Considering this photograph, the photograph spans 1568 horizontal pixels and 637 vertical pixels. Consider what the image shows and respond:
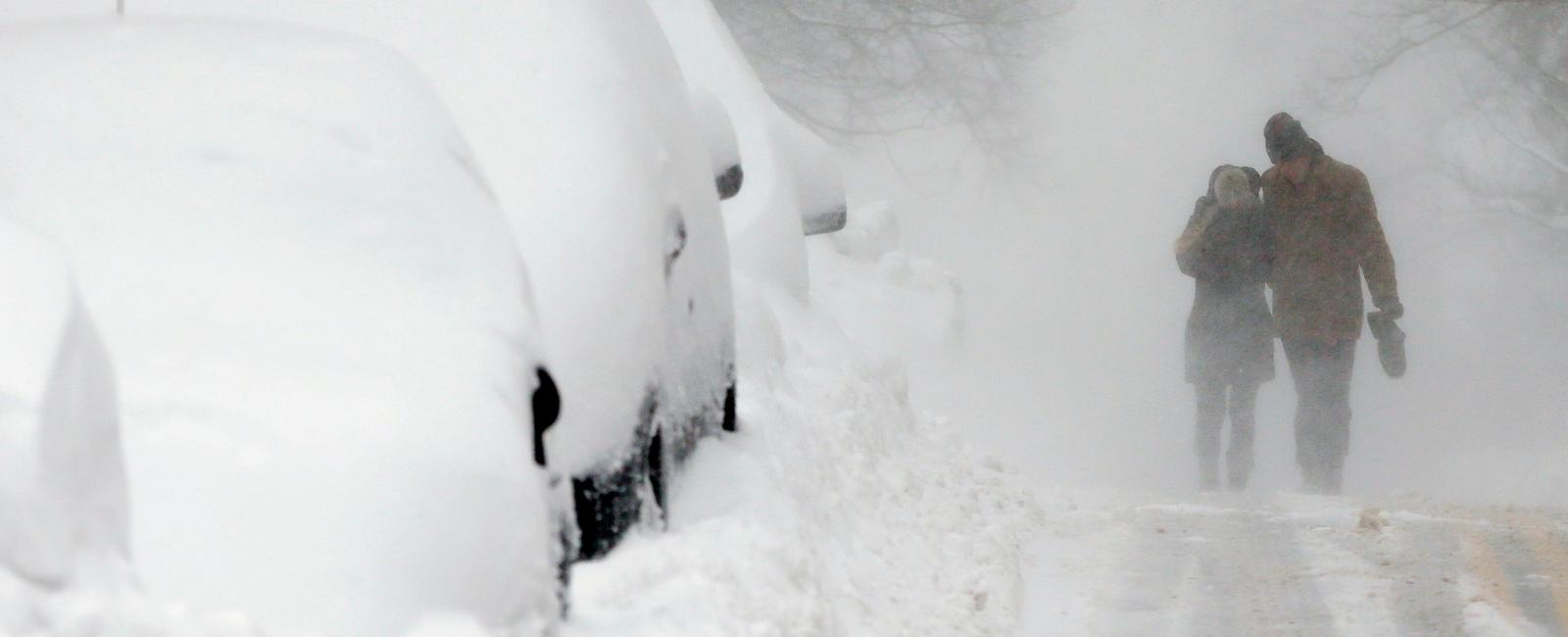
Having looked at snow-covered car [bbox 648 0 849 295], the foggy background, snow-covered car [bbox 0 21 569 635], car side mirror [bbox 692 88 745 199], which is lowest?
the foggy background

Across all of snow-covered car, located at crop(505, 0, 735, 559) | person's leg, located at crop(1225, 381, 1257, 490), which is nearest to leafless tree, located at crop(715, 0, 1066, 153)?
person's leg, located at crop(1225, 381, 1257, 490)

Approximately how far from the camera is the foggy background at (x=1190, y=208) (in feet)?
52.3

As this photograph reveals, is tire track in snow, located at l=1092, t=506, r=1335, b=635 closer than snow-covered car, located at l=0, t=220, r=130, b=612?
No

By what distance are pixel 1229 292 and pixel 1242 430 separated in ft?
2.07

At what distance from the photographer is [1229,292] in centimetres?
976

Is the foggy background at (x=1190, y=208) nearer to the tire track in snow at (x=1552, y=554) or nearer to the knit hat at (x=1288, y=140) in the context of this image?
the knit hat at (x=1288, y=140)

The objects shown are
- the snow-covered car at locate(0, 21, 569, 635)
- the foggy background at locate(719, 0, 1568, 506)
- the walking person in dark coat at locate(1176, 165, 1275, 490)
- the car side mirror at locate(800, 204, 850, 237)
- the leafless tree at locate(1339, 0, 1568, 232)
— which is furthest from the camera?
the leafless tree at locate(1339, 0, 1568, 232)

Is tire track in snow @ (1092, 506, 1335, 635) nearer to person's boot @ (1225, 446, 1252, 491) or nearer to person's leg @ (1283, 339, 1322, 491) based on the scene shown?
person's leg @ (1283, 339, 1322, 491)

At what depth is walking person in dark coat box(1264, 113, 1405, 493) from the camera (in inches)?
362

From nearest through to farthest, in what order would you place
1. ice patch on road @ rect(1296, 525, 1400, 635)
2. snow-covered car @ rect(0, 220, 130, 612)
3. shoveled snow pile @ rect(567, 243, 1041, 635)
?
1. snow-covered car @ rect(0, 220, 130, 612)
2. shoveled snow pile @ rect(567, 243, 1041, 635)
3. ice patch on road @ rect(1296, 525, 1400, 635)

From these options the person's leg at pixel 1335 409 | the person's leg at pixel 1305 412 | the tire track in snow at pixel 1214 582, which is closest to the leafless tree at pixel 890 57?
the person's leg at pixel 1305 412

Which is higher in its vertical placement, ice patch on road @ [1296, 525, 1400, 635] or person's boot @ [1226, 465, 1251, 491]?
ice patch on road @ [1296, 525, 1400, 635]

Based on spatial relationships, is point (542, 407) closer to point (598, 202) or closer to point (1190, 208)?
point (598, 202)

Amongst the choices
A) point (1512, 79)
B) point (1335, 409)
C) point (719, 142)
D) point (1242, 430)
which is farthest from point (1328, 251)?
point (1512, 79)
